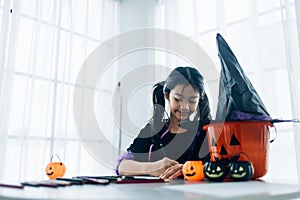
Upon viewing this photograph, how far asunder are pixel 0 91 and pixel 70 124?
0.59 metres

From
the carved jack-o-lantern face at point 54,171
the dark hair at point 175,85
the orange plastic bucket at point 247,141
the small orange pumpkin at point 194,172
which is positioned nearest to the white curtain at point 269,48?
the dark hair at point 175,85

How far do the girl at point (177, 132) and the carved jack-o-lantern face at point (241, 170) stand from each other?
380mm

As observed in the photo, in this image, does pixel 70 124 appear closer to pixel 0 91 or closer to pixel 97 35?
pixel 0 91

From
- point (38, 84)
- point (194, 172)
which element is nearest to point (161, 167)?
point (194, 172)

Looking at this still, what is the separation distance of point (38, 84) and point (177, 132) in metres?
1.22

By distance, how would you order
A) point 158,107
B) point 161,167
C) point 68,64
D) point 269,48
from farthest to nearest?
point 68,64
point 269,48
point 158,107
point 161,167

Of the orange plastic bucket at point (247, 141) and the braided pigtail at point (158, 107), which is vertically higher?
the braided pigtail at point (158, 107)

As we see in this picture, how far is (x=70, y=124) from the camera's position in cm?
225

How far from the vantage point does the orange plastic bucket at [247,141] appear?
2.72 ft

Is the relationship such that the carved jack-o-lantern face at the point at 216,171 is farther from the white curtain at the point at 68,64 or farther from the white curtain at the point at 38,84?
the white curtain at the point at 38,84

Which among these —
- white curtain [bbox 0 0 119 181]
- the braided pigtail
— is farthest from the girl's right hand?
white curtain [bbox 0 0 119 181]

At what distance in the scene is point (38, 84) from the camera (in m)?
2.06

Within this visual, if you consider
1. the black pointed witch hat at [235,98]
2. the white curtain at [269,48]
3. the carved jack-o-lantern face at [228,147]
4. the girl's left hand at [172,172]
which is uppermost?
the white curtain at [269,48]

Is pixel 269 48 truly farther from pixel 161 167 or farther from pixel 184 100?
pixel 161 167
